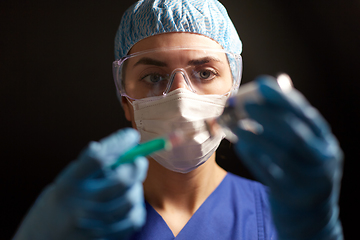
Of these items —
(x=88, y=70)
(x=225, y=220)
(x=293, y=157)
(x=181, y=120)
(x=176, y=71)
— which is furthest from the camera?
(x=88, y=70)

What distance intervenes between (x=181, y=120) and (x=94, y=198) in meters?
0.51

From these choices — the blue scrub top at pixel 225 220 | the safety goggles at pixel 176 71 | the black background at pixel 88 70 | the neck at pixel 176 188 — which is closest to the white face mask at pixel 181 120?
the safety goggles at pixel 176 71

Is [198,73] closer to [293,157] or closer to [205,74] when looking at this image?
[205,74]

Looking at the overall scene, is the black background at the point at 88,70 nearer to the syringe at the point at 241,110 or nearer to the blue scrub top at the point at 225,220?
the blue scrub top at the point at 225,220

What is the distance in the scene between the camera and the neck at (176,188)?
1.40 m

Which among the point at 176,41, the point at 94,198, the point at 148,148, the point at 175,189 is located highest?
the point at 176,41

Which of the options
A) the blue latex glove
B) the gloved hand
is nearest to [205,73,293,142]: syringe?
the gloved hand

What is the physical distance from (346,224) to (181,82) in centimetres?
169

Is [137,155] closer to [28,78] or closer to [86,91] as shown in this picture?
[86,91]

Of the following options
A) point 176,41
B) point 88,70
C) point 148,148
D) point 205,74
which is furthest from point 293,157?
point 88,70

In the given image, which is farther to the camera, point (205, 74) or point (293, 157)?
point (205, 74)

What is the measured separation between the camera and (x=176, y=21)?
125 cm

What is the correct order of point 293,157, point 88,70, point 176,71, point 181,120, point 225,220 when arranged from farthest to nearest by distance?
1. point 88,70
2. point 225,220
3. point 176,71
4. point 181,120
5. point 293,157

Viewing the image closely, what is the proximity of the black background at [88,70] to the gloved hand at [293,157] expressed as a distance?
988 millimetres
